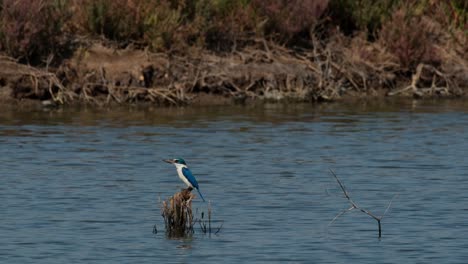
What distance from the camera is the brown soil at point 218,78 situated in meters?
23.7

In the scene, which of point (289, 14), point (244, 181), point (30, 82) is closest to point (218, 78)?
point (289, 14)

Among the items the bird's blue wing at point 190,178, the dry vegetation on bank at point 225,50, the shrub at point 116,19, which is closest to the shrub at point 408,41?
the dry vegetation on bank at point 225,50

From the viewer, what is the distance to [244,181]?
656 inches

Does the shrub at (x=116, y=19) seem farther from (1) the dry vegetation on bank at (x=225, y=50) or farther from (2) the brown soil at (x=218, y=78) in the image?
(2) the brown soil at (x=218, y=78)

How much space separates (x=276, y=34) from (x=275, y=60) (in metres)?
0.71

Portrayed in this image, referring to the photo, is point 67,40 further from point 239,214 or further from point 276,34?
point 239,214

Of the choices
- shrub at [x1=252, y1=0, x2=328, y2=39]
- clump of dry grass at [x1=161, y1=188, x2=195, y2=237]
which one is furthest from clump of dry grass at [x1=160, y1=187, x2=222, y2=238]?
shrub at [x1=252, y1=0, x2=328, y2=39]

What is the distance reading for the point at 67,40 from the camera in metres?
24.5

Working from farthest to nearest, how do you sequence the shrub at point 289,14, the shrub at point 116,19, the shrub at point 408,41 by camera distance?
the shrub at point 408,41 → the shrub at point 289,14 → the shrub at point 116,19

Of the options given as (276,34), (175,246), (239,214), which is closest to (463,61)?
(276,34)

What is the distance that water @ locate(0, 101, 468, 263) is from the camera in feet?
40.5

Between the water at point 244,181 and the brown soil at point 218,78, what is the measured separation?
0.63 meters

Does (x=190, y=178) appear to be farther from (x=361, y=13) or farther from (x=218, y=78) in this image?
(x=361, y=13)

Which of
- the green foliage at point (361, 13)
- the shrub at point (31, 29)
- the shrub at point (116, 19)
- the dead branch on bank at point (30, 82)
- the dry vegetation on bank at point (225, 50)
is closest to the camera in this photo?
the dead branch on bank at point (30, 82)
